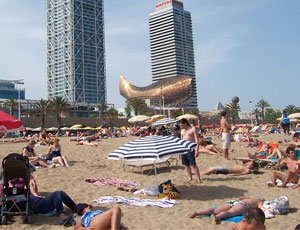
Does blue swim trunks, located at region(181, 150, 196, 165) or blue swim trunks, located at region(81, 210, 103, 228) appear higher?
blue swim trunks, located at region(181, 150, 196, 165)

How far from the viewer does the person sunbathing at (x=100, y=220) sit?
10.5 feet

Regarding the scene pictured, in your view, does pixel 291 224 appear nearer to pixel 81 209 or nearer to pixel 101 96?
pixel 81 209

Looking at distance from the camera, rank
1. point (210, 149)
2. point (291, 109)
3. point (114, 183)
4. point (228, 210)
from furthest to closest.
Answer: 1. point (291, 109)
2. point (210, 149)
3. point (114, 183)
4. point (228, 210)

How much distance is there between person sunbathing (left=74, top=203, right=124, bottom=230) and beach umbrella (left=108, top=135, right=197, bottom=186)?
144 centimetres

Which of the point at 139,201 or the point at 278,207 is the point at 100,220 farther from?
the point at 278,207

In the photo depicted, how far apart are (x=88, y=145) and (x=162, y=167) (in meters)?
7.60

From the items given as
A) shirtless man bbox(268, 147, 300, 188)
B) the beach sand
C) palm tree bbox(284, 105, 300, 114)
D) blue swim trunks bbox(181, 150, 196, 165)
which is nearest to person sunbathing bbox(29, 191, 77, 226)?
the beach sand

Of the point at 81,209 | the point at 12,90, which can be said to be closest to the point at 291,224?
Result: the point at 81,209

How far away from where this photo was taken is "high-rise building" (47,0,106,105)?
10950 cm

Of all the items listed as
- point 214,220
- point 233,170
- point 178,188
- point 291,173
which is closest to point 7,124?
point 178,188

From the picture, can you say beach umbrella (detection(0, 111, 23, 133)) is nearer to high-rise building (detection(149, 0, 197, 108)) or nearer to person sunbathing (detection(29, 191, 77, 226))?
person sunbathing (detection(29, 191, 77, 226))

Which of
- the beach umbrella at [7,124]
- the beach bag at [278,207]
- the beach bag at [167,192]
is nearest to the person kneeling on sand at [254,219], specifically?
the beach bag at [278,207]

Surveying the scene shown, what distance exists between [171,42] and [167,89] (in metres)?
61.3

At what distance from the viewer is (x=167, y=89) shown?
278ft
